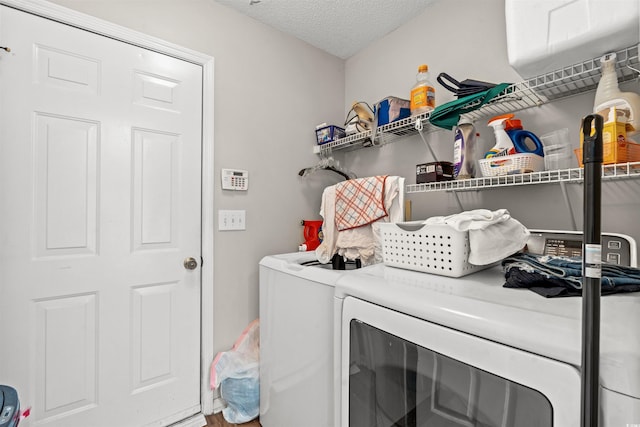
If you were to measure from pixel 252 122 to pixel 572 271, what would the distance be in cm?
176

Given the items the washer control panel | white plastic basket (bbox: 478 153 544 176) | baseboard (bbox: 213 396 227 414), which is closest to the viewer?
the washer control panel

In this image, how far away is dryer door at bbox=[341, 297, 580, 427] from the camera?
21.6 inches

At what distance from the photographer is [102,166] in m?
1.45

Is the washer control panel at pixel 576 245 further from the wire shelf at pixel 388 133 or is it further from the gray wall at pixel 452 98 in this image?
the wire shelf at pixel 388 133

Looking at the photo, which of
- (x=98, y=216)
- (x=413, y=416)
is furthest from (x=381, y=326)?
(x=98, y=216)

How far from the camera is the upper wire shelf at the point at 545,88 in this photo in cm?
94

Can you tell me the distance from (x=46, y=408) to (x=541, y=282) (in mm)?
2009

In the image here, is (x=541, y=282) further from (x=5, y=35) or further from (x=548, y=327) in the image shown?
(x=5, y=35)

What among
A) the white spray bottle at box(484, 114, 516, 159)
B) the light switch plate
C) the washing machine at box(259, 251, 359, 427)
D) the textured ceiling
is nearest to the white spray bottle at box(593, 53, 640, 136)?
the white spray bottle at box(484, 114, 516, 159)

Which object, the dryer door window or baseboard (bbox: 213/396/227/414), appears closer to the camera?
the dryer door window

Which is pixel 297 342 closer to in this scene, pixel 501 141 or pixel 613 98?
pixel 501 141

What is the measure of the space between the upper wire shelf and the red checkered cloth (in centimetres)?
34

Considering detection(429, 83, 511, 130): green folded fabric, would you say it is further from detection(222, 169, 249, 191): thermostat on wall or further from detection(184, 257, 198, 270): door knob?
detection(184, 257, 198, 270): door knob

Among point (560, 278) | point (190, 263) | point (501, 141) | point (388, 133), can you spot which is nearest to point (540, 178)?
point (501, 141)
